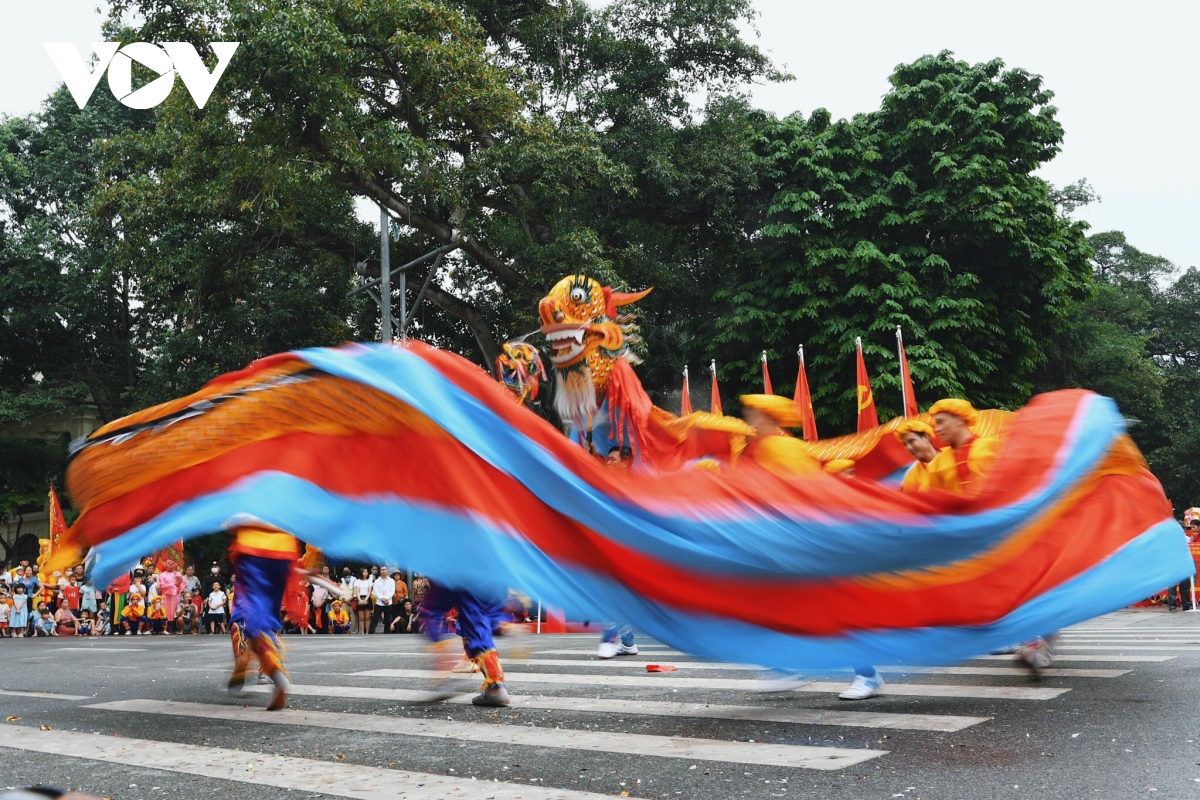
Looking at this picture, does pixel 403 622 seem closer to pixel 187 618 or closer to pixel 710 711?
pixel 187 618

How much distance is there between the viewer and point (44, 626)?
23109mm

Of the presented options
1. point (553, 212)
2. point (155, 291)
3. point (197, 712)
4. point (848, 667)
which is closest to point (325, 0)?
point (553, 212)

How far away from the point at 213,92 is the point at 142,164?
4005 millimetres

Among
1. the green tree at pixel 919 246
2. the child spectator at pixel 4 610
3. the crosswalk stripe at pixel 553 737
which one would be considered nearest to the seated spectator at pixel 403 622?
the child spectator at pixel 4 610

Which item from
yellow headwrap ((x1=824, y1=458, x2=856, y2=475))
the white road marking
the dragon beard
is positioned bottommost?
the white road marking

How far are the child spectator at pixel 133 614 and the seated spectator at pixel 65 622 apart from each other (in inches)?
45.8

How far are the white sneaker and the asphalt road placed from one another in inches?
4.7

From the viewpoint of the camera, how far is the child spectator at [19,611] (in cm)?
2269

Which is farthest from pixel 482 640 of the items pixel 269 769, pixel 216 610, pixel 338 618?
pixel 216 610

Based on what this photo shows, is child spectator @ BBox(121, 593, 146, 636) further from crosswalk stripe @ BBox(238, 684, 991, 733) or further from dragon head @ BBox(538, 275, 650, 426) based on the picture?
dragon head @ BBox(538, 275, 650, 426)

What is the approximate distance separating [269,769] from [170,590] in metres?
18.8

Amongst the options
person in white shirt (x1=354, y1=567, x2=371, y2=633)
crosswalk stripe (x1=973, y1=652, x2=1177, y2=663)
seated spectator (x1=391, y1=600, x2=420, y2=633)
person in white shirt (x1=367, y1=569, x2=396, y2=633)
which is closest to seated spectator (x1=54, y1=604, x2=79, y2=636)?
person in white shirt (x1=354, y1=567, x2=371, y2=633)

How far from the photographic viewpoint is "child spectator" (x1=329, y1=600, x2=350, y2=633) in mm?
21172

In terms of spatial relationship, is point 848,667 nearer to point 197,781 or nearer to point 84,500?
point 197,781
